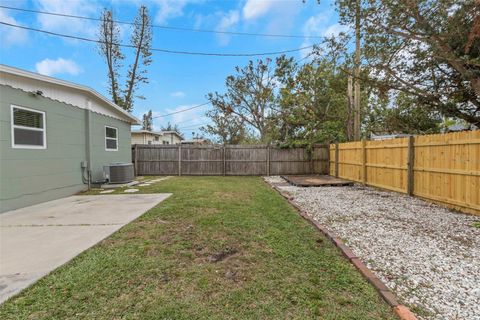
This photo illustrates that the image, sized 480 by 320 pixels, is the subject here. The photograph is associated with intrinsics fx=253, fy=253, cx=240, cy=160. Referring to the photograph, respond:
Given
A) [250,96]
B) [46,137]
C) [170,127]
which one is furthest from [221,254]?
[170,127]

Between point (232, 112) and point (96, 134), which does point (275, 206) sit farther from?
point (232, 112)

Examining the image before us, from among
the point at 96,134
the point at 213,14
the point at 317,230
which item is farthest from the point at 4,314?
the point at 213,14

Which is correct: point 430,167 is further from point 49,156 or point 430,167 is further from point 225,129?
point 225,129

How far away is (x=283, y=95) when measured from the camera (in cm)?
1495

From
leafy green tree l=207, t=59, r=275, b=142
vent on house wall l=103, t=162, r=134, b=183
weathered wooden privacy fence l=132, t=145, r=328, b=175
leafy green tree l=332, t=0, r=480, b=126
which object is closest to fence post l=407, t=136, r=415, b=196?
leafy green tree l=332, t=0, r=480, b=126

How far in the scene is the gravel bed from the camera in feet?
6.91

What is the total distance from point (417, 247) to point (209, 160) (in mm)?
10714

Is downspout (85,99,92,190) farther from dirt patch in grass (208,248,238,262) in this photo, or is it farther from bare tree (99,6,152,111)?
bare tree (99,6,152,111)

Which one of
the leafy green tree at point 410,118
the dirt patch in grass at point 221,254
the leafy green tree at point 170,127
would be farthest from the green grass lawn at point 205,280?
the leafy green tree at point 170,127

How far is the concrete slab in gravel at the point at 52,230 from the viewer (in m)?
2.60

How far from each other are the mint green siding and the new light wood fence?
9.11 metres

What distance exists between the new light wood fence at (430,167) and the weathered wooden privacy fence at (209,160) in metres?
4.77

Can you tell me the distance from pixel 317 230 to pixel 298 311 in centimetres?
216

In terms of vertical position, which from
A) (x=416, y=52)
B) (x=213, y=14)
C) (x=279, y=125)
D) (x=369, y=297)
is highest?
(x=213, y=14)
